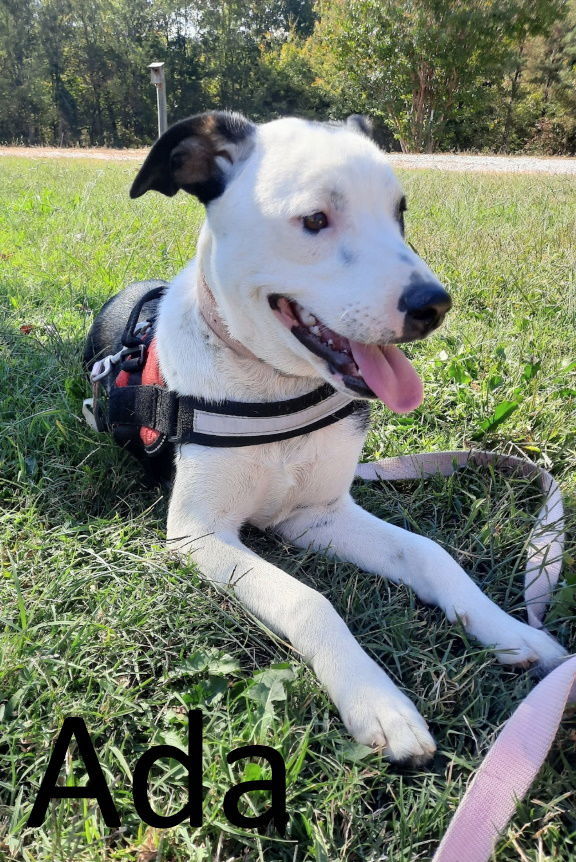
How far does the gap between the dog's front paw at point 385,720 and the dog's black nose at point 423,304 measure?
2.86 ft

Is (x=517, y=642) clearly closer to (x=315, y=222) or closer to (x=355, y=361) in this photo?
(x=355, y=361)

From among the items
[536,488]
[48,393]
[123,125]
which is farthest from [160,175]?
[123,125]

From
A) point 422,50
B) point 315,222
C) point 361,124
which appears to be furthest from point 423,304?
point 422,50

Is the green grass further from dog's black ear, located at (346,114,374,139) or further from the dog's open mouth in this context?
dog's black ear, located at (346,114,374,139)

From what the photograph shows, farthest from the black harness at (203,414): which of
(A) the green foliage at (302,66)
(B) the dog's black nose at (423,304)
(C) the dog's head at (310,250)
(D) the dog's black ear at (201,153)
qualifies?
(A) the green foliage at (302,66)

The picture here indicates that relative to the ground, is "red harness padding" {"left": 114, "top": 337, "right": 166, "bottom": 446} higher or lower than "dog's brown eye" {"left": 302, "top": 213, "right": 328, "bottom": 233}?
lower

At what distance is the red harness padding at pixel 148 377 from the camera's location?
219cm

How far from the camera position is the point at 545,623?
5.98 ft

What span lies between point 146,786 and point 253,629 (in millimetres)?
506

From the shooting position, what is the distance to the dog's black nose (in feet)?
5.18

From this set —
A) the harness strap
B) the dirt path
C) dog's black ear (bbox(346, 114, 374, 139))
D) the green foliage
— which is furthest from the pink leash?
the green foliage

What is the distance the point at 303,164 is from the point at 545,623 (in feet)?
4.84

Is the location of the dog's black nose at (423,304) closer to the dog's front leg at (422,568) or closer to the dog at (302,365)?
the dog at (302,365)

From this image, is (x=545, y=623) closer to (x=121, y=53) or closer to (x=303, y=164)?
(x=303, y=164)
